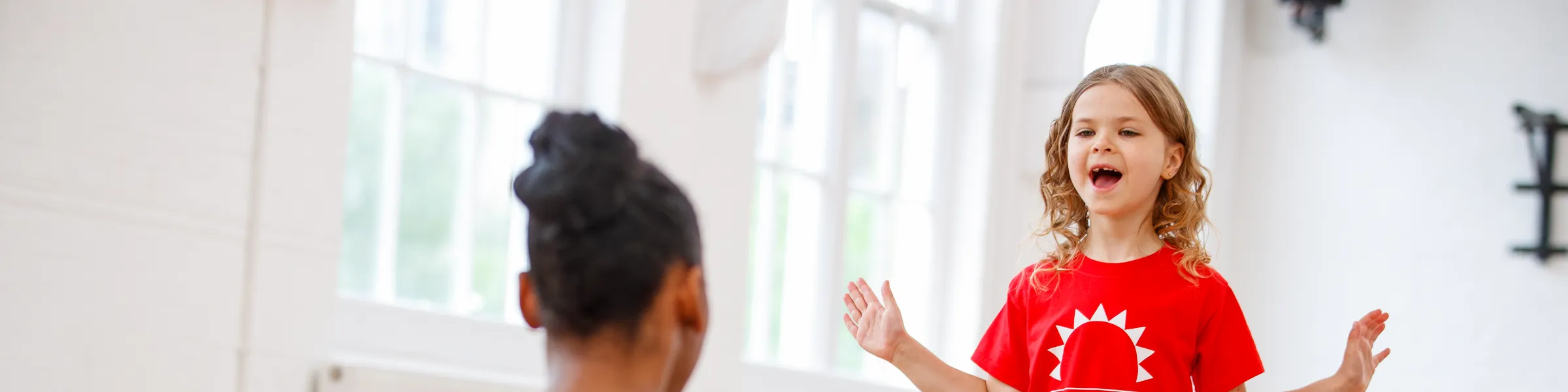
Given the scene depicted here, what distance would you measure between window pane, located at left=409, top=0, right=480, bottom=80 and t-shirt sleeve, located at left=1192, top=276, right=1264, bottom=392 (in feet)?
4.95

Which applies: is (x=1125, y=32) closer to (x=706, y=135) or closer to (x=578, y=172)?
(x=706, y=135)

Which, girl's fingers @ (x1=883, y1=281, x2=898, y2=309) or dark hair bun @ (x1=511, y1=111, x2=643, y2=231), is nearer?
dark hair bun @ (x1=511, y1=111, x2=643, y2=231)

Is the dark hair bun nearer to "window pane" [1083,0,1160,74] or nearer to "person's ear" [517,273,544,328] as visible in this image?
"person's ear" [517,273,544,328]

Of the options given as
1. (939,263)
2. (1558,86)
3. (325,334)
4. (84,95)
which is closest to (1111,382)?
(325,334)

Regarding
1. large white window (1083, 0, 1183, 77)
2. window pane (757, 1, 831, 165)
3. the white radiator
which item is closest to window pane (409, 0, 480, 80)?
the white radiator

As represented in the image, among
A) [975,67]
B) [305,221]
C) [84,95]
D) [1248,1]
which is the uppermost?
[1248,1]

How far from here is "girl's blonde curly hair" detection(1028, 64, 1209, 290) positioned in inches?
76.4

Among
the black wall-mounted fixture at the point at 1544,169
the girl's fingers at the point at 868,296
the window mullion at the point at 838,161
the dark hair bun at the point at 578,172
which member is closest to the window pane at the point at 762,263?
the window mullion at the point at 838,161

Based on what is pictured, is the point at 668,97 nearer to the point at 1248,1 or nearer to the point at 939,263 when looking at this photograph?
the point at 939,263

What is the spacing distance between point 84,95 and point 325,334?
550 millimetres

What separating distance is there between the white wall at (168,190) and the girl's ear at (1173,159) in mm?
1229

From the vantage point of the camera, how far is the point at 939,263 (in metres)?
4.47

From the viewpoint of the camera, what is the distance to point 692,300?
41.5 inches

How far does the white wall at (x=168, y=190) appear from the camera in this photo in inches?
73.0
